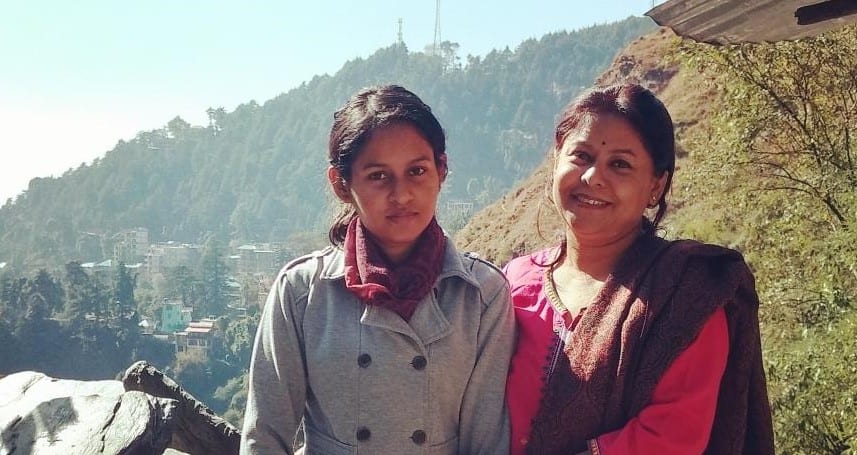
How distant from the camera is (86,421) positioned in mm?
2562

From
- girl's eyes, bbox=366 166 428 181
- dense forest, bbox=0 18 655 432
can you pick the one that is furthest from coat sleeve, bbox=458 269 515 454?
dense forest, bbox=0 18 655 432

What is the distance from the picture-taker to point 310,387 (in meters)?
1.78

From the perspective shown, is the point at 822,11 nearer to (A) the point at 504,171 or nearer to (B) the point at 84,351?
(B) the point at 84,351

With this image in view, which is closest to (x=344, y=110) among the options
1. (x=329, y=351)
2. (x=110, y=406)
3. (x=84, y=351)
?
(x=329, y=351)

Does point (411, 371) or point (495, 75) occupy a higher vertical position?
point (495, 75)

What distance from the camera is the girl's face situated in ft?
5.75

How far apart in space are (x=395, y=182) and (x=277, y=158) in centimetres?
6741

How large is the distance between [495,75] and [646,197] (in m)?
78.7

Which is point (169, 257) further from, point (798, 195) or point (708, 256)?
point (708, 256)

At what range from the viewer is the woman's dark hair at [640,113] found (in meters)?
1.75

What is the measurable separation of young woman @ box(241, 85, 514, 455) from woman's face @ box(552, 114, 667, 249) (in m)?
0.31

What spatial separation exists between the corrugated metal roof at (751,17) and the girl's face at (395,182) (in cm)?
72

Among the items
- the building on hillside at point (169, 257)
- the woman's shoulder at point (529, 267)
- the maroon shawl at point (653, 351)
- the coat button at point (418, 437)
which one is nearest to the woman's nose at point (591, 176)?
the maroon shawl at point (653, 351)

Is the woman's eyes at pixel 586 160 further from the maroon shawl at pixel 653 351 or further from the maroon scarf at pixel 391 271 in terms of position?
the maroon scarf at pixel 391 271
